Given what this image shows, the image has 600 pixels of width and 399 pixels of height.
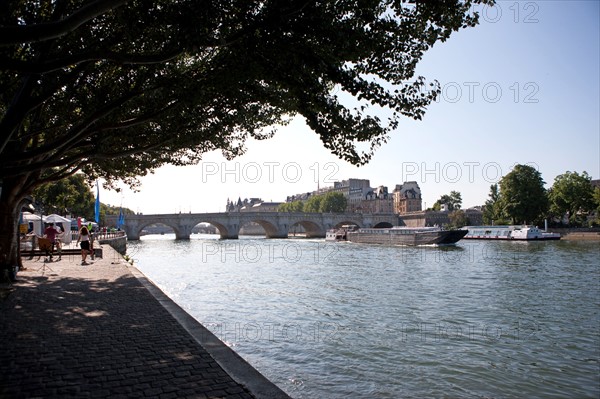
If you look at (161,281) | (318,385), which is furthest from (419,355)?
(161,281)

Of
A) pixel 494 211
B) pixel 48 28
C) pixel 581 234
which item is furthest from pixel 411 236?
pixel 48 28

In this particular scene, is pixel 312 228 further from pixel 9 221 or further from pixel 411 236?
pixel 9 221

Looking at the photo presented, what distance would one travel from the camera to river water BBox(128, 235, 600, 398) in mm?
8133

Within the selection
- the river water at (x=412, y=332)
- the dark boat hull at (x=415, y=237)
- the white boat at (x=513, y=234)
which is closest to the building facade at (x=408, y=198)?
the white boat at (x=513, y=234)

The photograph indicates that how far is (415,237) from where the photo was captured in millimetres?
56969

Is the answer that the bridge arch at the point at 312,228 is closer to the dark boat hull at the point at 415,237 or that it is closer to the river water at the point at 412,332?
the dark boat hull at the point at 415,237

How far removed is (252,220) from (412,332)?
264 feet

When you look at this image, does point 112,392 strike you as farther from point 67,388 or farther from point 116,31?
point 116,31

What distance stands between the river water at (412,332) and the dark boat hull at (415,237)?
3200 cm

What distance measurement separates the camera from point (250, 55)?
8391mm

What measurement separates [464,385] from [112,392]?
600 centimetres

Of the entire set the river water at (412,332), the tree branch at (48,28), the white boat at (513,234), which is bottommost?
the river water at (412,332)

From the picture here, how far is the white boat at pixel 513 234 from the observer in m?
64.1

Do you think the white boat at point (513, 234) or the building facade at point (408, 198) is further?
the building facade at point (408, 198)
